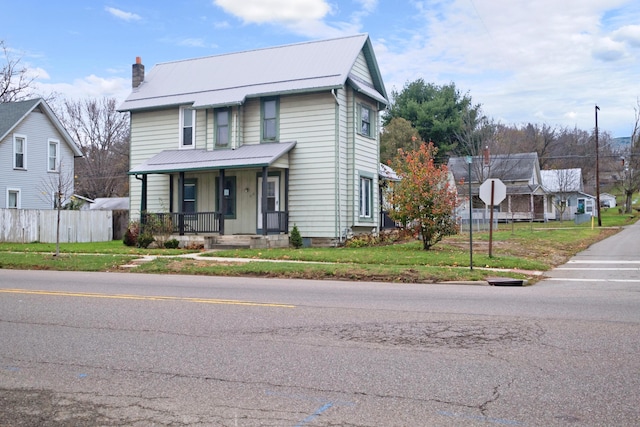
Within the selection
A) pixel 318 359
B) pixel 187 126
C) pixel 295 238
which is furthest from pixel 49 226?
pixel 318 359

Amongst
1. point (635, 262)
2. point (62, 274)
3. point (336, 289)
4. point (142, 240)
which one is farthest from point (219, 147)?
point (635, 262)

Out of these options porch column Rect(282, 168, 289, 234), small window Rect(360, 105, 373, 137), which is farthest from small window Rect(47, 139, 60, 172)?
small window Rect(360, 105, 373, 137)

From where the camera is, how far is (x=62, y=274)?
656 inches

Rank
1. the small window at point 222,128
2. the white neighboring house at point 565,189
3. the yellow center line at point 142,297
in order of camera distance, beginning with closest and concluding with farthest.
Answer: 1. the yellow center line at point 142,297
2. the small window at point 222,128
3. the white neighboring house at point 565,189

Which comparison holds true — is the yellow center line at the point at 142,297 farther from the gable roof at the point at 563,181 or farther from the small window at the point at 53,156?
the gable roof at the point at 563,181

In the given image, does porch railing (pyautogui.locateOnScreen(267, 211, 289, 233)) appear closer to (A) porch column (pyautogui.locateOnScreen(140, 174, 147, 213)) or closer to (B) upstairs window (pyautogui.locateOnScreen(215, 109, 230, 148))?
(B) upstairs window (pyautogui.locateOnScreen(215, 109, 230, 148))

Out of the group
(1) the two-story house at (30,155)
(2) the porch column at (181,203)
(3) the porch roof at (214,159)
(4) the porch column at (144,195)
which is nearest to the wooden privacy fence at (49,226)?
(1) the two-story house at (30,155)

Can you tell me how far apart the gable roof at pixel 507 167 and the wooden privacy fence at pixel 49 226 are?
3102cm

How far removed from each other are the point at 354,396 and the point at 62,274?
13380 mm

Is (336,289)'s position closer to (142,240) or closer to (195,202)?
(142,240)

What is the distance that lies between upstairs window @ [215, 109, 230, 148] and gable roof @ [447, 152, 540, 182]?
1165 inches

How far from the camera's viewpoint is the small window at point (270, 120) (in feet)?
84.3

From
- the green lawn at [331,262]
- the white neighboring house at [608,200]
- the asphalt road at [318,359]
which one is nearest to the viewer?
the asphalt road at [318,359]

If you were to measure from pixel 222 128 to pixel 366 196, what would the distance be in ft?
22.7
